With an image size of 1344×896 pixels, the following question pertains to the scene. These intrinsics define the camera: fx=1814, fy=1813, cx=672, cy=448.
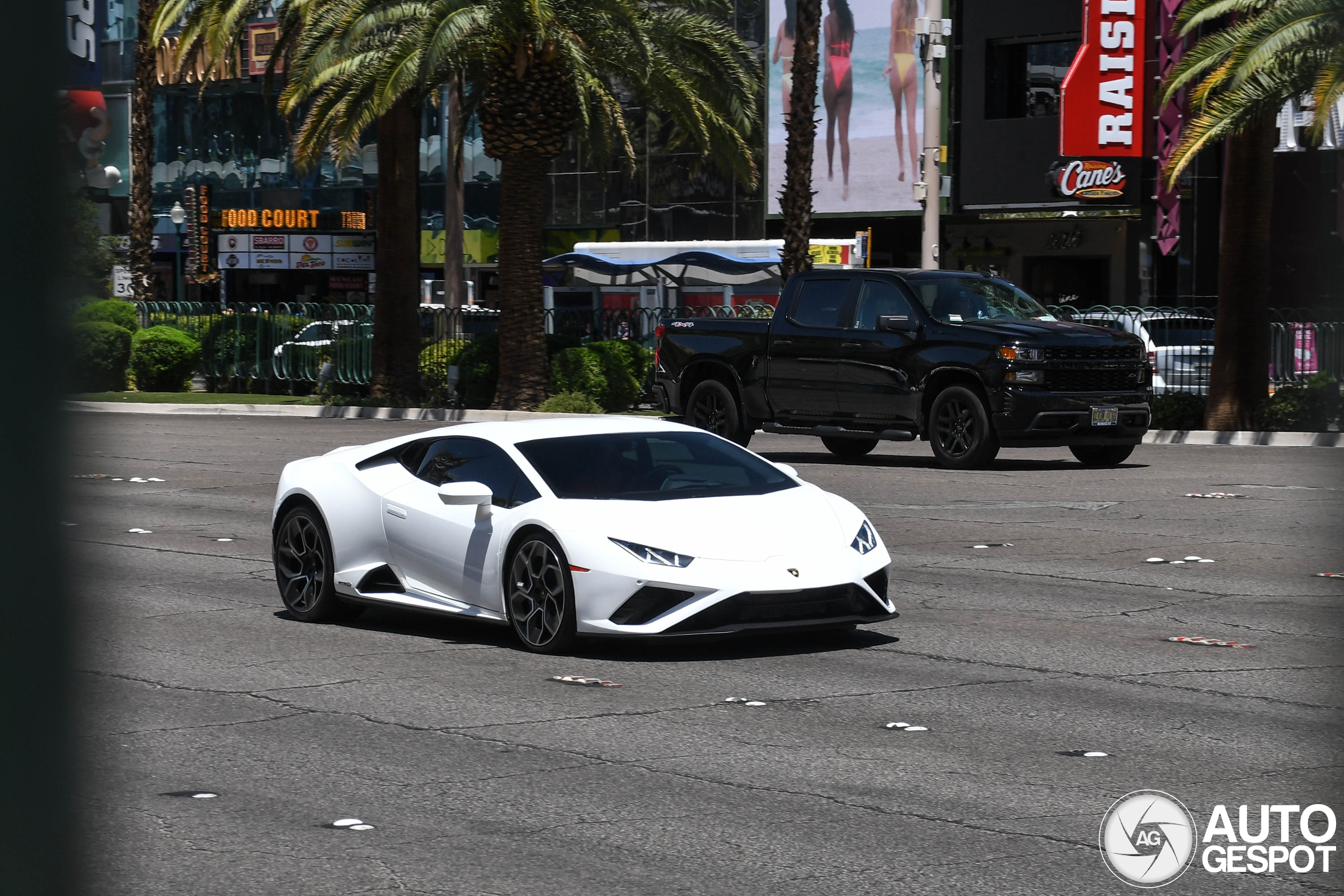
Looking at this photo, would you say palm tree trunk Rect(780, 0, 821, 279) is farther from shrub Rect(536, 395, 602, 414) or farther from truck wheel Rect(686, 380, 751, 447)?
truck wheel Rect(686, 380, 751, 447)

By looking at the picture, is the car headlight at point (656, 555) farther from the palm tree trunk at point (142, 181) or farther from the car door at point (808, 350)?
the palm tree trunk at point (142, 181)

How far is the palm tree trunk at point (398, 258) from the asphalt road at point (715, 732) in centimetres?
1960

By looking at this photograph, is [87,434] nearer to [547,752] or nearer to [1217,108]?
[547,752]

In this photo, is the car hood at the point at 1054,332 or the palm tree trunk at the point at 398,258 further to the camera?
the palm tree trunk at the point at 398,258

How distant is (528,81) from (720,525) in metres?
21.3

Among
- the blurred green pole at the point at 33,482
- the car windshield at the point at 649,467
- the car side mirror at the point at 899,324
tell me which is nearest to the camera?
the blurred green pole at the point at 33,482

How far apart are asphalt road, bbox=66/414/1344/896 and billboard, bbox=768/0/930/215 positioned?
34.0 meters

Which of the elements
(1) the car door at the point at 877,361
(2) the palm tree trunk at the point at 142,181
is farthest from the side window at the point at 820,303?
(2) the palm tree trunk at the point at 142,181

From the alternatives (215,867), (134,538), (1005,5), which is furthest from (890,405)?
(1005,5)

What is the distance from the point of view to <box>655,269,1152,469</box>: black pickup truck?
66.1 feet

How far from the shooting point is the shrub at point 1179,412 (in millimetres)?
26469

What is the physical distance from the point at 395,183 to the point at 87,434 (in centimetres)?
3246

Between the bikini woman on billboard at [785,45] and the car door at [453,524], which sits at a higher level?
the bikini woman on billboard at [785,45]

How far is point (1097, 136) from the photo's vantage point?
38.8 metres
